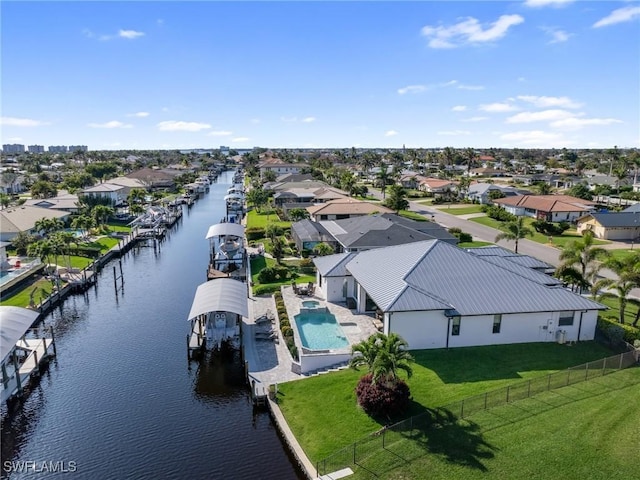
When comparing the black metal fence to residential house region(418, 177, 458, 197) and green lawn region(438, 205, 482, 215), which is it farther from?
residential house region(418, 177, 458, 197)

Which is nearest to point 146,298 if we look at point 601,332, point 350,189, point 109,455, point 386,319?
point 109,455

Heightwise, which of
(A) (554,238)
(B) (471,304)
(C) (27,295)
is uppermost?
(B) (471,304)

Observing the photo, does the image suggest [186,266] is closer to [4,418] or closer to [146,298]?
[146,298]

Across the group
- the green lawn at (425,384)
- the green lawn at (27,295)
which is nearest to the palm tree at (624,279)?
the green lawn at (425,384)

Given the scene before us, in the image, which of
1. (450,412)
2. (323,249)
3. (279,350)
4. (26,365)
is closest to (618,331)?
(450,412)

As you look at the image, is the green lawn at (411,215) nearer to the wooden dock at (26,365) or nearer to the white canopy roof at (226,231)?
the white canopy roof at (226,231)

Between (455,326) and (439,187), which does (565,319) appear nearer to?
(455,326)

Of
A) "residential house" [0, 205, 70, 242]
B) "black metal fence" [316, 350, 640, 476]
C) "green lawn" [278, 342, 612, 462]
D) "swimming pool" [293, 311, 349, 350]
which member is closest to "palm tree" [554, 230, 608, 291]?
"green lawn" [278, 342, 612, 462]
